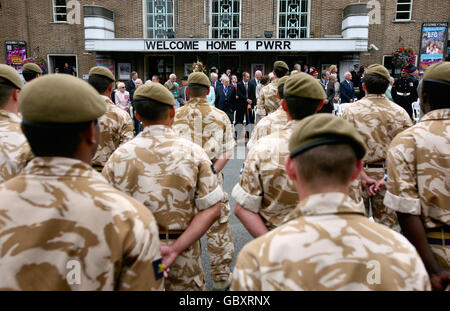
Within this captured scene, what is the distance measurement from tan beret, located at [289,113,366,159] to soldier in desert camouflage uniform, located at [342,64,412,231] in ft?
8.40

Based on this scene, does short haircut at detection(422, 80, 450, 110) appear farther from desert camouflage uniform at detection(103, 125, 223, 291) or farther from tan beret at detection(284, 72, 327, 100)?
desert camouflage uniform at detection(103, 125, 223, 291)

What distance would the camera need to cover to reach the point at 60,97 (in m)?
1.33

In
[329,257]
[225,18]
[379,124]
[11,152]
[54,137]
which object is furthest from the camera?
[225,18]

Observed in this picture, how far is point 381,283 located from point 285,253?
0.33 metres

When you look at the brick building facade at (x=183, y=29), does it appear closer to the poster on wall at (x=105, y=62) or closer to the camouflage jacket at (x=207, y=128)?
the poster on wall at (x=105, y=62)

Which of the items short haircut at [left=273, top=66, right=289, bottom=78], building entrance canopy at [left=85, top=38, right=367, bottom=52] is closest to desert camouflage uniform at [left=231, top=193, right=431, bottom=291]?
short haircut at [left=273, top=66, right=289, bottom=78]

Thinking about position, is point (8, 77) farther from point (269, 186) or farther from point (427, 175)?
point (427, 175)

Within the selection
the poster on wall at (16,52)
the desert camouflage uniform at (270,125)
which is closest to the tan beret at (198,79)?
the desert camouflage uniform at (270,125)

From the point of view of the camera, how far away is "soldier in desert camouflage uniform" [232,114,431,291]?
1.23 m

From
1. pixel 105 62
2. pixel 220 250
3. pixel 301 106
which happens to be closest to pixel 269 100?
pixel 220 250

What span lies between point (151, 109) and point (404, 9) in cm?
2415

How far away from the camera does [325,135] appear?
131 centimetres
